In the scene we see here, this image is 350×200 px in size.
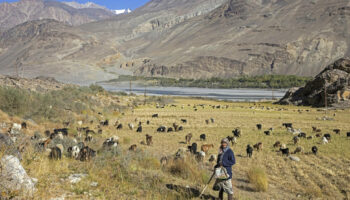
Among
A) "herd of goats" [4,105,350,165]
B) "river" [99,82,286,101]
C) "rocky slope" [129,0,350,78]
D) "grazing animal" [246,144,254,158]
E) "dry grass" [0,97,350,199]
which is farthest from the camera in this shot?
"rocky slope" [129,0,350,78]

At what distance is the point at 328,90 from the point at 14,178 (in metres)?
59.5

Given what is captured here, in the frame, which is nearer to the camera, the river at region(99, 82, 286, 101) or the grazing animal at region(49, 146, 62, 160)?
the grazing animal at region(49, 146, 62, 160)

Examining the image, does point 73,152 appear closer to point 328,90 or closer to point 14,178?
point 14,178

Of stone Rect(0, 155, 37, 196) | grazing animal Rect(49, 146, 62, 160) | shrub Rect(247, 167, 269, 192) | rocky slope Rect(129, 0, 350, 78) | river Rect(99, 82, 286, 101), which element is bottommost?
river Rect(99, 82, 286, 101)

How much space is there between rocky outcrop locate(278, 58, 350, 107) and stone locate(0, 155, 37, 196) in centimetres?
5299

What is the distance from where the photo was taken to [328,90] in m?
56.7

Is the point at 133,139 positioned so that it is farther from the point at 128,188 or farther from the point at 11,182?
the point at 11,182

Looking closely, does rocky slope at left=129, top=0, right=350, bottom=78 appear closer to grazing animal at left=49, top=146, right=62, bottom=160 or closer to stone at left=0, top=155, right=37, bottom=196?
grazing animal at left=49, top=146, right=62, bottom=160

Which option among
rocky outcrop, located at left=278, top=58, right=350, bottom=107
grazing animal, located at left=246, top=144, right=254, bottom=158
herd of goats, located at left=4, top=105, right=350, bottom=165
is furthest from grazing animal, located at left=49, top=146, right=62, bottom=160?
rocky outcrop, located at left=278, top=58, right=350, bottom=107

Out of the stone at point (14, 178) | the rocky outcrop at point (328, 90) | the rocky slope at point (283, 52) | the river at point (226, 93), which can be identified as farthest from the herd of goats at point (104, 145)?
the rocky slope at point (283, 52)

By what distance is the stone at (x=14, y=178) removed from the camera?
5803 mm

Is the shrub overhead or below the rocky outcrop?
below

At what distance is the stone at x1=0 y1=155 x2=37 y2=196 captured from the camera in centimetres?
580

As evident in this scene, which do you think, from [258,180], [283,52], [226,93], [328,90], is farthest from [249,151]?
[283,52]
